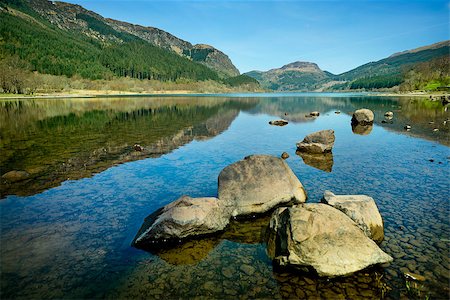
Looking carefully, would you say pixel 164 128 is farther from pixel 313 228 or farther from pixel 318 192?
pixel 313 228

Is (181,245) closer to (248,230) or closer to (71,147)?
(248,230)

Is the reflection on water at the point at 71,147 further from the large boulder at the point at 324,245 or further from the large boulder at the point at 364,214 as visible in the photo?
the large boulder at the point at 364,214

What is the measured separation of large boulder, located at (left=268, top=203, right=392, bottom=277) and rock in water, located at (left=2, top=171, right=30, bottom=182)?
1907 cm

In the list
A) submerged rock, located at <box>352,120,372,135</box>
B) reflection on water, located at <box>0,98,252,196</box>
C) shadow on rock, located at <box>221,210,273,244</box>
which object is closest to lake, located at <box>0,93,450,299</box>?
shadow on rock, located at <box>221,210,273,244</box>

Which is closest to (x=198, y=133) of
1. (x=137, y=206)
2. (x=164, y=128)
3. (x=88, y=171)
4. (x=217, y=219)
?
(x=164, y=128)

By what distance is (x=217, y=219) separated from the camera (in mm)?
13742

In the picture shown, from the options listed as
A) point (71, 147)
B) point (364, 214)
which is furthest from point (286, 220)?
point (71, 147)

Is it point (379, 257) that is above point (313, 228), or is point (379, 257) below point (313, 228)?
below

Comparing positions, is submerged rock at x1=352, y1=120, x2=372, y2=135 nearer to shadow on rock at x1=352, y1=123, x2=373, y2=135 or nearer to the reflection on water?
shadow on rock at x1=352, y1=123, x2=373, y2=135

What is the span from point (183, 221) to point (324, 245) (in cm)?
610

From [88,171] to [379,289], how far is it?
21302 mm

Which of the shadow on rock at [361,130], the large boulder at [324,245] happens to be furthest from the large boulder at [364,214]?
the shadow on rock at [361,130]

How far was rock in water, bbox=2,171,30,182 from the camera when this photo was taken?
66.1 ft

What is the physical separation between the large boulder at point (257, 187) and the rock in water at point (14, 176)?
49.8 feet
